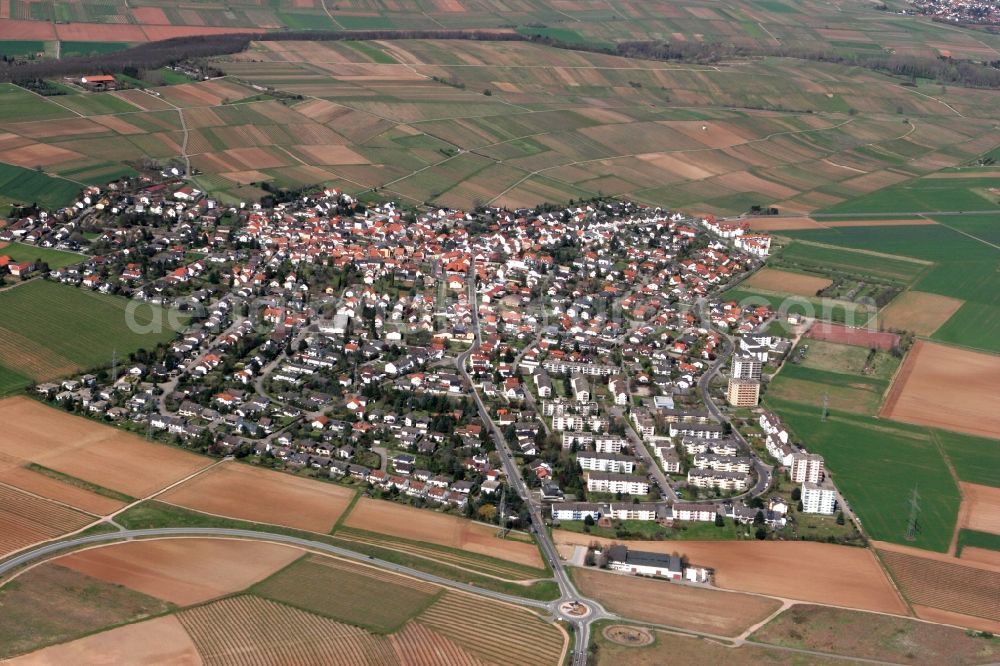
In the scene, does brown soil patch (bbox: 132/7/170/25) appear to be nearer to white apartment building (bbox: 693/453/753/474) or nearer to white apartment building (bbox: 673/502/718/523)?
white apartment building (bbox: 693/453/753/474)

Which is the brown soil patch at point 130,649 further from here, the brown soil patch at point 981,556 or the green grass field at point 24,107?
the green grass field at point 24,107

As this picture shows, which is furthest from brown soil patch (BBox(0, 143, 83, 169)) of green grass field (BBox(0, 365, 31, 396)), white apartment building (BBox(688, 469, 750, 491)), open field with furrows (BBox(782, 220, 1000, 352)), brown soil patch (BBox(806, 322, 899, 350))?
white apartment building (BBox(688, 469, 750, 491))

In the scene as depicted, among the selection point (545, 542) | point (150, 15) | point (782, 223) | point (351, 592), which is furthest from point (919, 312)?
point (150, 15)

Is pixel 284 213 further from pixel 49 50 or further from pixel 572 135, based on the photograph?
pixel 49 50

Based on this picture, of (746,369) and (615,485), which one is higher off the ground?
(746,369)

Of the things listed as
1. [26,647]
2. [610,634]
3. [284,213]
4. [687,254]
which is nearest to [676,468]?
[610,634]

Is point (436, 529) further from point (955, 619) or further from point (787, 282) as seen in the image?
point (787, 282)
